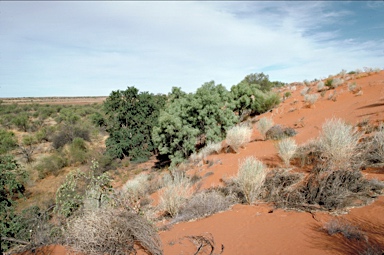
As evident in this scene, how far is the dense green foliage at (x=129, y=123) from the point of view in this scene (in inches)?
835

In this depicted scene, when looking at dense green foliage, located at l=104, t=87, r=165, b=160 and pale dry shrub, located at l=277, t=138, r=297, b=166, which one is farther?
dense green foliage, located at l=104, t=87, r=165, b=160

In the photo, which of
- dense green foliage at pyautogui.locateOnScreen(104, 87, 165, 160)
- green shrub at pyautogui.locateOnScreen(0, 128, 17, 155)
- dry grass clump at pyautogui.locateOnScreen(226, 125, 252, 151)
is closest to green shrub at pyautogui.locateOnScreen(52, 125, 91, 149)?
green shrub at pyautogui.locateOnScreen(0, 128, 17, 155)

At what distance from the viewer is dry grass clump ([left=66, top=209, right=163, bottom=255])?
4094mm

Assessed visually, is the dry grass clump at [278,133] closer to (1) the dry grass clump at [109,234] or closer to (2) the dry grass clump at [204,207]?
(2) the dry grass clump at [204,207]

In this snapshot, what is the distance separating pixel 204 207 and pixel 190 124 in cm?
1091

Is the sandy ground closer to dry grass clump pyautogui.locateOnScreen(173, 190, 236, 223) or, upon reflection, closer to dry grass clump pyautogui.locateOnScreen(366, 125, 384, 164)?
dry grass clump pyautogui.locateOnScreen(173, 190, 236, 223)

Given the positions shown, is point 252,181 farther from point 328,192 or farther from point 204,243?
point 204,243

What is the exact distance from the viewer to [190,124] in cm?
1658

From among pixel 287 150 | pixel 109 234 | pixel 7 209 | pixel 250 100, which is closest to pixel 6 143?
pixel 7 209

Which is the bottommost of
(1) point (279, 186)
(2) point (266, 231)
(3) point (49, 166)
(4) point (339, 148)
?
(3) point (49, 166)

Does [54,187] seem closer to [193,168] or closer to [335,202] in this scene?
[193,168]

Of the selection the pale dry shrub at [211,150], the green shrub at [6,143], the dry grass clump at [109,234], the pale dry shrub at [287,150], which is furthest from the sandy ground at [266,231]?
the green shrub at [6,143]

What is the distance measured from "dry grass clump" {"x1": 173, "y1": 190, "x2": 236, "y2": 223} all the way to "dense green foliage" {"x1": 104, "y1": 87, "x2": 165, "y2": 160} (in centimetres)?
1593

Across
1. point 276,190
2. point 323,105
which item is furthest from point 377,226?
point 323,105
